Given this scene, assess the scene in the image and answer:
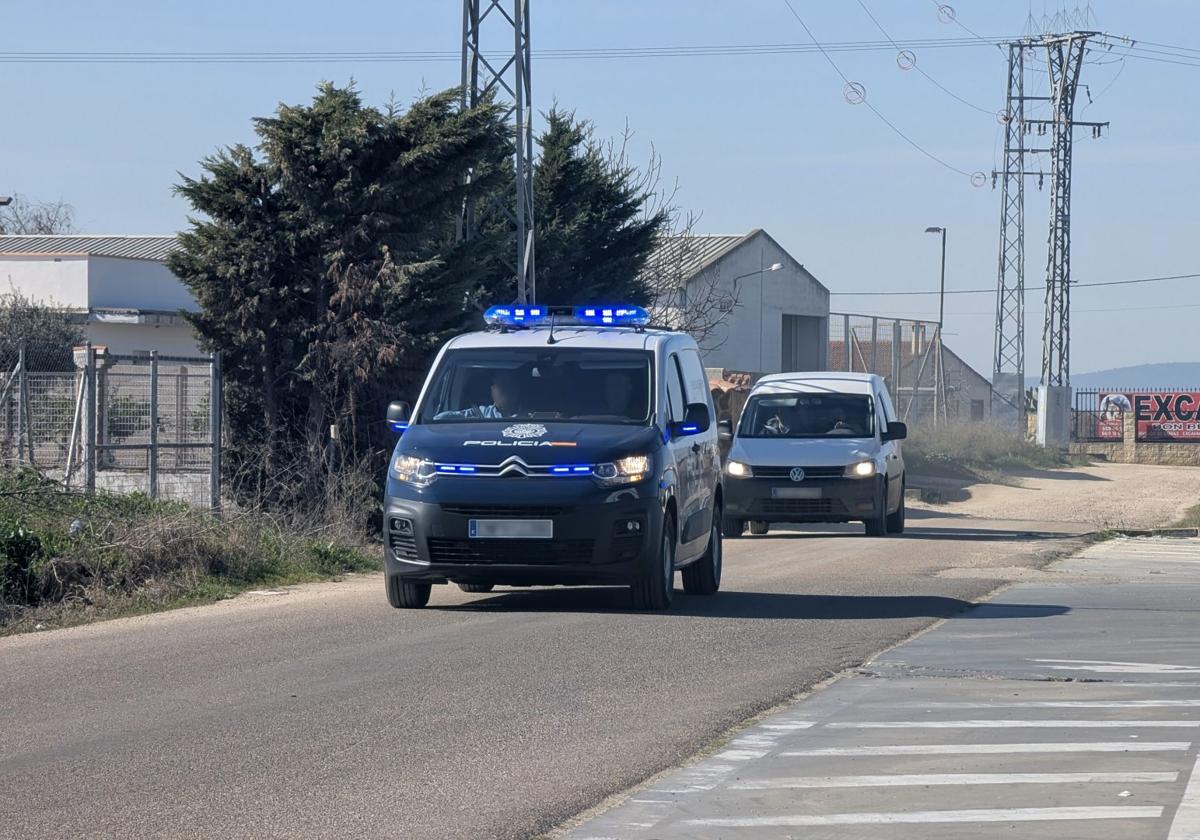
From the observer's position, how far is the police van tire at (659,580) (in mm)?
11945

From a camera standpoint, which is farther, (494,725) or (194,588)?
(194,588)

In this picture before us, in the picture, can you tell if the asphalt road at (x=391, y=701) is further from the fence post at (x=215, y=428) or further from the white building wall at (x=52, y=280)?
the white building wall at (x=52, y=280)

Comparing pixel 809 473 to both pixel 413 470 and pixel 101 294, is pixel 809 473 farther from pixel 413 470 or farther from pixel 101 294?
pixel 101 294

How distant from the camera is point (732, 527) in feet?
72.0

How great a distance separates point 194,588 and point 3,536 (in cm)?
152

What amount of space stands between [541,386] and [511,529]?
156cm

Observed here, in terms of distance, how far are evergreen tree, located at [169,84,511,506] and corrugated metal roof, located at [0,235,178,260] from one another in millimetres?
33751

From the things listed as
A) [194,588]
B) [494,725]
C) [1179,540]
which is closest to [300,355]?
[194,588]

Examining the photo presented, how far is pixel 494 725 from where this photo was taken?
313 inches

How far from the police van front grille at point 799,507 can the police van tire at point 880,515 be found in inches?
18.3

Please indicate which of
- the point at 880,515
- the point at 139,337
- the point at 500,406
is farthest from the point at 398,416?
the point at 139,337

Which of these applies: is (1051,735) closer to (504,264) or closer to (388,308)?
(388,308)

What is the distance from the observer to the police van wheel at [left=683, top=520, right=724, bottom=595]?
44.8 feet

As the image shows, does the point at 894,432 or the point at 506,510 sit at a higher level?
the point at 894,432
